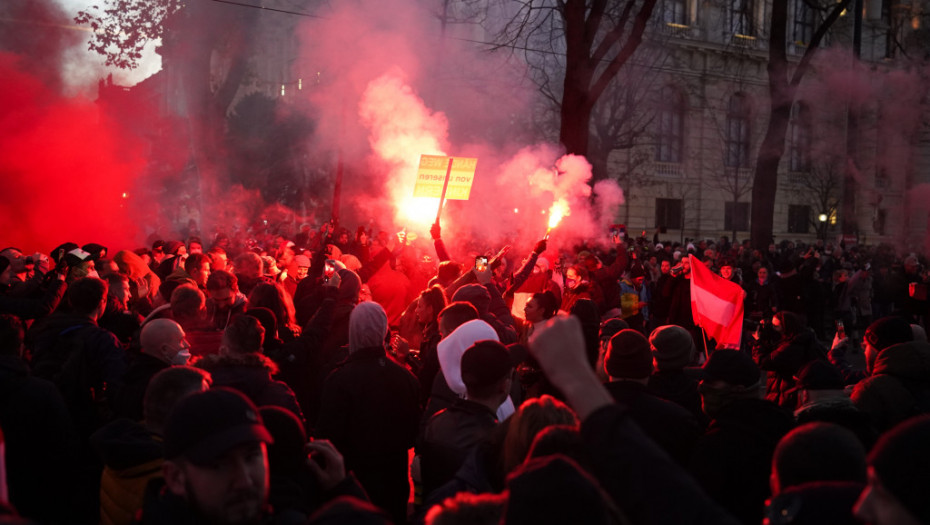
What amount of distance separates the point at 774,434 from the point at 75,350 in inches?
150

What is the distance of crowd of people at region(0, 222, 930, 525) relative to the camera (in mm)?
1909

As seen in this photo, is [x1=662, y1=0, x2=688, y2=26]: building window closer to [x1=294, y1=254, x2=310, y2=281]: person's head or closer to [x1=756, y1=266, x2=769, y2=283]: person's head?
[x1=756, y1=266, x2=769, y2=283]: person's head

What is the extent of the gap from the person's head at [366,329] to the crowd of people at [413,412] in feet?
0.04

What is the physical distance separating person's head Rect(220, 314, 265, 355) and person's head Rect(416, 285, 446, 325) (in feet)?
7.78

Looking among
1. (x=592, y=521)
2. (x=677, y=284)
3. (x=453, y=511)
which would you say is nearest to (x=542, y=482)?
(x=592, y=521)

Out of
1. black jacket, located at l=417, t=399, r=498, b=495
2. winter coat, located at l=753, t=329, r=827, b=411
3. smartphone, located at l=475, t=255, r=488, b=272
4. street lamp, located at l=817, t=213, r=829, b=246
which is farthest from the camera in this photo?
street lamp, located at l=817, t=213, r=829, b=246

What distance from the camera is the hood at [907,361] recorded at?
189 inches

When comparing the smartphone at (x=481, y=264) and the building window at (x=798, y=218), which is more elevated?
the building window at (x=798, y=218)

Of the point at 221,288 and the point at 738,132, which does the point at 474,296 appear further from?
the point at 738,132

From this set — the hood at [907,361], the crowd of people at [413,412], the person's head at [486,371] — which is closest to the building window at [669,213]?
the crowd of people at [413,412]

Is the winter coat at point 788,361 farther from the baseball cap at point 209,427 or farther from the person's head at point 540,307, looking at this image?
the baseball cap at point 209,427

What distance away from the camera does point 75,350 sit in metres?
5.00

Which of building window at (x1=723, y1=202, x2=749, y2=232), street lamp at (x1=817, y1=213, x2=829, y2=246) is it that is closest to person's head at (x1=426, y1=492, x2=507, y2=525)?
street lamp at (x1=817, y1=213, x2=829, y2=246)

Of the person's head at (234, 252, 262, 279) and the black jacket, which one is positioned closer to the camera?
the black jacket
